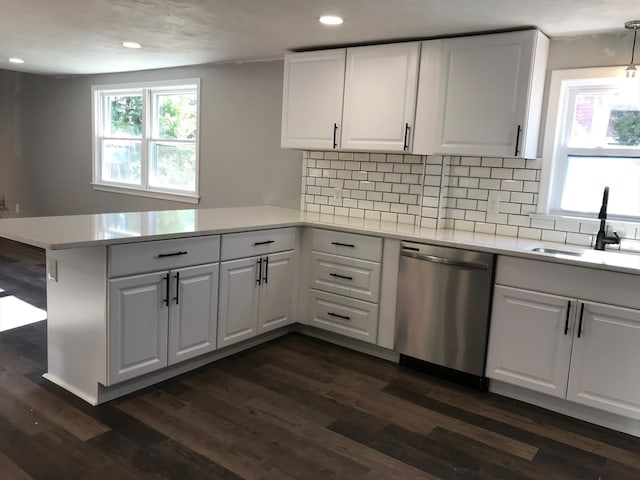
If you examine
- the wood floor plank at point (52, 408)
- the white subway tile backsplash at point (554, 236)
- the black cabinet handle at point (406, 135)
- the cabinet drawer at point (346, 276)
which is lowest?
the wood floor plank at point (52, 408)

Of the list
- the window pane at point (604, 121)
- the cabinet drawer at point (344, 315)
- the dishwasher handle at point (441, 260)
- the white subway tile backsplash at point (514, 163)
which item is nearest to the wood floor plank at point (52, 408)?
the cabinet drawer at point (344, 315)

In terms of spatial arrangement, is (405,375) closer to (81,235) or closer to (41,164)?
(81,235)

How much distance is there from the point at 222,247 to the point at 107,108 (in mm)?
3800

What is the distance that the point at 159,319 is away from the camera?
2799 mm

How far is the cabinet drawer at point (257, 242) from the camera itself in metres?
3.18

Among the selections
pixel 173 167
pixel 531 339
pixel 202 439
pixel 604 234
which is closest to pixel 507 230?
pixel 604 234

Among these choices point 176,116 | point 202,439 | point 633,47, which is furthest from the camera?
point 176,116

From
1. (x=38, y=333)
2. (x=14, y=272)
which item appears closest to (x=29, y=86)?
(x=14, y=272)

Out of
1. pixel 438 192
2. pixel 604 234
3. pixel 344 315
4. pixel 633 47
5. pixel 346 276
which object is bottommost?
pixel 344 315

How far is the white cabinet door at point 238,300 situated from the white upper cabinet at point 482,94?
139 centimetres

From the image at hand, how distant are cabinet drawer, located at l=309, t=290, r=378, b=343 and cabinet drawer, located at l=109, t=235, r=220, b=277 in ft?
3.04

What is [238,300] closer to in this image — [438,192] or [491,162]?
[438,192]

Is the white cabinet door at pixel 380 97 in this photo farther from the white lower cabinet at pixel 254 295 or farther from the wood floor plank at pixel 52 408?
the wood floor plank at pixel 52 408

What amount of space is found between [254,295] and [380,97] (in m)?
1.60
